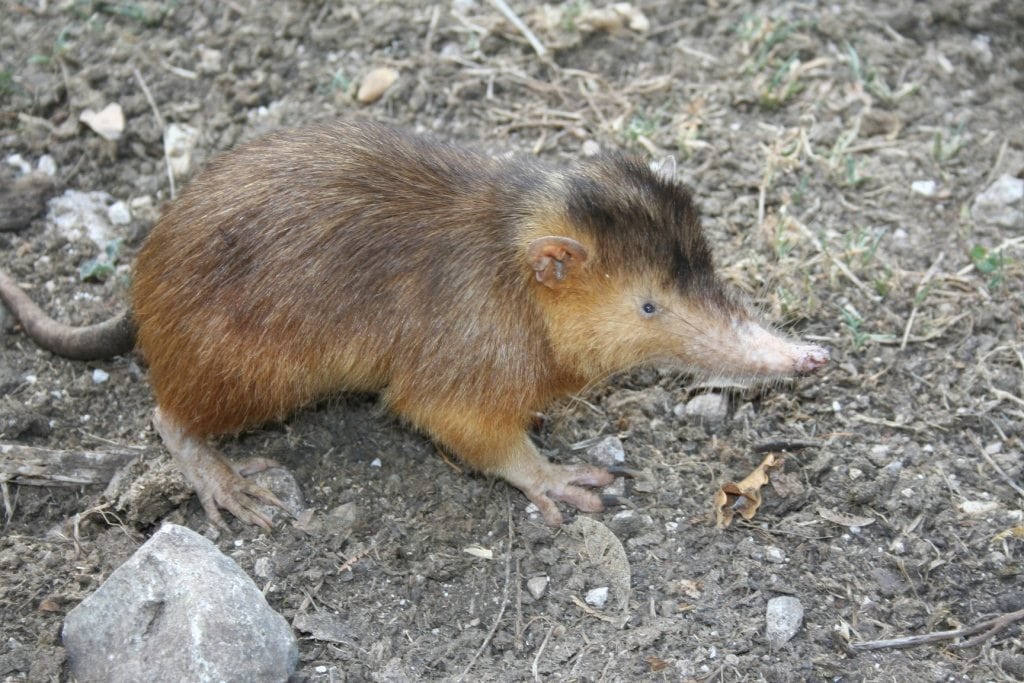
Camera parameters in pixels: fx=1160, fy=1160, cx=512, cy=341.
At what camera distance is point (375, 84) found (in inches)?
278

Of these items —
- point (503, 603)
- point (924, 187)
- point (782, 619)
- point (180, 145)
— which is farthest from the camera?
point (180, 145)

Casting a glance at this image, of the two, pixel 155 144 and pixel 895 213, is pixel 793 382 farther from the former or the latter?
A: pixel 155 144

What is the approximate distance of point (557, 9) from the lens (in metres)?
7.45

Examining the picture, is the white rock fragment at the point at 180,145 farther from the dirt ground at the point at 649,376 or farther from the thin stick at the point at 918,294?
the thin stick at the point at 918,294

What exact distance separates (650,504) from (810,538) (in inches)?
27.8

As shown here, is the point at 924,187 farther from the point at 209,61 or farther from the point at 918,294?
the point at 209,61

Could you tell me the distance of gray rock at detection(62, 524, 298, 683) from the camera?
4.27 m

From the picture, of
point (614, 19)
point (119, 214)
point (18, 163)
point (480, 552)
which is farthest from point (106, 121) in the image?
point (480, 552)

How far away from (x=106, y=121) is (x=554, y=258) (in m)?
3.34

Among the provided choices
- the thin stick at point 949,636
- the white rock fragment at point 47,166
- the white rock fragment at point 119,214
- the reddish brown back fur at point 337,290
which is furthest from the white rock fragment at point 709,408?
the white rock fragment at point 47,166

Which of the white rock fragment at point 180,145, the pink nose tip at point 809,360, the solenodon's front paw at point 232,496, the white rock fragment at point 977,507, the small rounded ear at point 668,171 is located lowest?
the solenodon's front paw at point 232,496

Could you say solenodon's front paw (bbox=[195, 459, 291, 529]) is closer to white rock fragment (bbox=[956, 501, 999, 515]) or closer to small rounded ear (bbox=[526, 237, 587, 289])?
small rounded ear (bbox=[526, 237, 587, 289])

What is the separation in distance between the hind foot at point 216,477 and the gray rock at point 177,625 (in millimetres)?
581

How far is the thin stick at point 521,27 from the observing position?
721 centimetres
